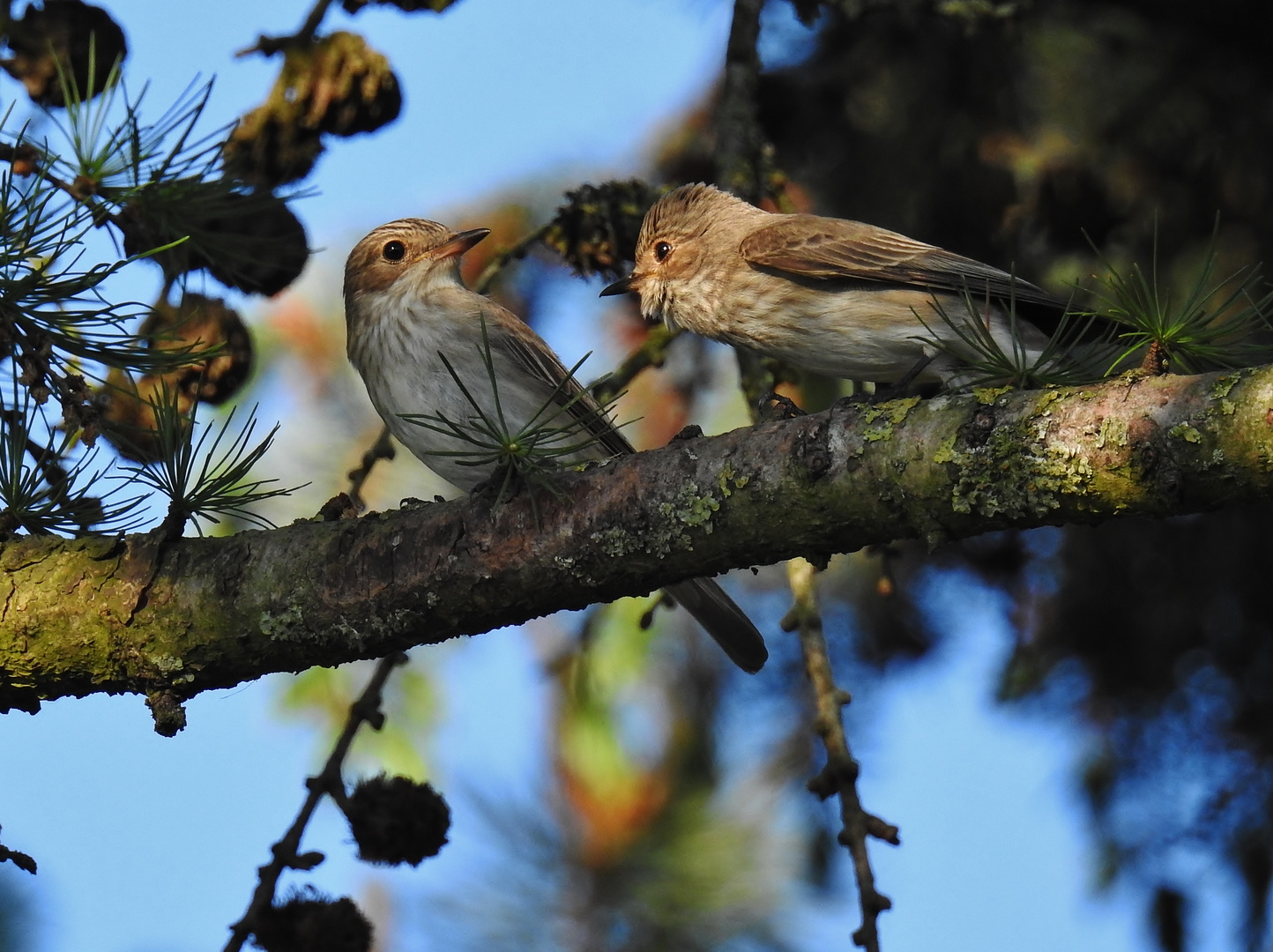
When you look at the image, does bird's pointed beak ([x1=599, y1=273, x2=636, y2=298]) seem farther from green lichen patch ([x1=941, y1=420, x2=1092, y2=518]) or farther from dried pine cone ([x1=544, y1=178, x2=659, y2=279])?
green lichen patch ([x1=941, y1=420, x2=1092, y2=518])

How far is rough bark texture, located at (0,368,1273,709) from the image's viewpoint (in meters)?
2.52

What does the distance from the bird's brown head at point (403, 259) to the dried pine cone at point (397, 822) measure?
7.00ft

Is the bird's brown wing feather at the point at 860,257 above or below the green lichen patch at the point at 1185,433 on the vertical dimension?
above

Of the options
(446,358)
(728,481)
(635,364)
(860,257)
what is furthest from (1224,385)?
(446,358)

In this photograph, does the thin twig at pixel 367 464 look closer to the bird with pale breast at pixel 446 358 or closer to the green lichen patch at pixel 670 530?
the bird with pale breast at pixel 446 358

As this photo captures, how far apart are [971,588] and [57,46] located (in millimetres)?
3724

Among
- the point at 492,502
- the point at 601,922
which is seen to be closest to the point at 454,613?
the point at 492,502

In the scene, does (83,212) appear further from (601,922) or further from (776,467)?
(601,922)

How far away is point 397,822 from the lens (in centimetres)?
358

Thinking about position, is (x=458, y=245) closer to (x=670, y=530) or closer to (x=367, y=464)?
(x=367, y=464)

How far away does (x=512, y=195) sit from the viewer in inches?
244

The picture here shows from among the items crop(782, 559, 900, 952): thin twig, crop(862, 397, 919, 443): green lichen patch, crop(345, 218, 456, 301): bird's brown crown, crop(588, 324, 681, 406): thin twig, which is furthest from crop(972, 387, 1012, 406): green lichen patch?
crop(345, 218, 456, 301): bird's brown crown

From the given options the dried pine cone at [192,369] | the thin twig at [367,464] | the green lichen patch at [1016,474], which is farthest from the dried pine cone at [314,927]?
the green lichen patch at [1016,474]

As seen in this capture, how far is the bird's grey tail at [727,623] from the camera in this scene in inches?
179
